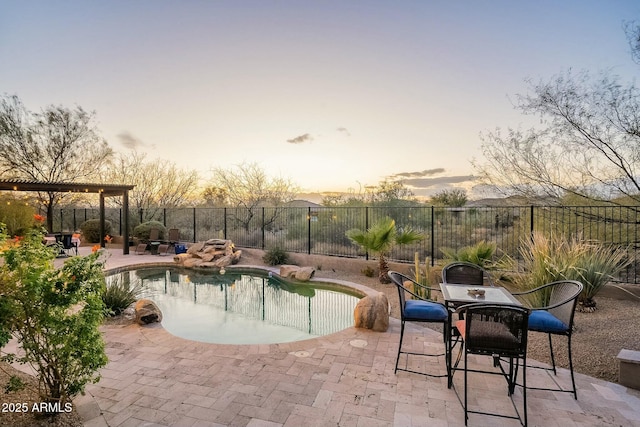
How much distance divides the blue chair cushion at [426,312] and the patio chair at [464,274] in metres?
0.73

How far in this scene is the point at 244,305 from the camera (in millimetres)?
6180

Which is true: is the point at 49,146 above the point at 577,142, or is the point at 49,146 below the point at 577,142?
above

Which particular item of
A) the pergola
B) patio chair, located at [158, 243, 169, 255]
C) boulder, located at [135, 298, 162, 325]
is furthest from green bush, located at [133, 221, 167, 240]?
boulder, located at [135, 298, 162, 325]

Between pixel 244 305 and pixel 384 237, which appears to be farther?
pixel 384 237

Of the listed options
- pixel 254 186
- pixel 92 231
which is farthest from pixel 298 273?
pixel 92 231

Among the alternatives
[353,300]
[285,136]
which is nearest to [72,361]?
[353,300]

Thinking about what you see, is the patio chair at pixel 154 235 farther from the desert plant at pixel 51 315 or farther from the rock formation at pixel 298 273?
the desert plant at pixel 51 315

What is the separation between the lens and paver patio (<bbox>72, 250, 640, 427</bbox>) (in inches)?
89.8

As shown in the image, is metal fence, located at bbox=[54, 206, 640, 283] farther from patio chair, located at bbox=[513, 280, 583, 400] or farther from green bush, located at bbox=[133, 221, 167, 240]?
patio chair, located at bbox=[513, 280, 583, 400]

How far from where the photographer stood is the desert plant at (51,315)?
1.98m

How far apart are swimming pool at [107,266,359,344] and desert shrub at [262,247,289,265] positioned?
0.56 meters

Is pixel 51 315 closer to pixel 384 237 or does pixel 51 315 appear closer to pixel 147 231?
pixel 384 237

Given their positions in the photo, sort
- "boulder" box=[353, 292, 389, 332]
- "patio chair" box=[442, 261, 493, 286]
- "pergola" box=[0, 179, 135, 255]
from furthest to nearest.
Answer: "pergola" box=[0, 179, 135, 255]
"boulder" box=[353, 292, 389, 332]
"patio chair" box=[442, 261, 493, 286]

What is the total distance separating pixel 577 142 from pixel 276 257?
25.4 feet
